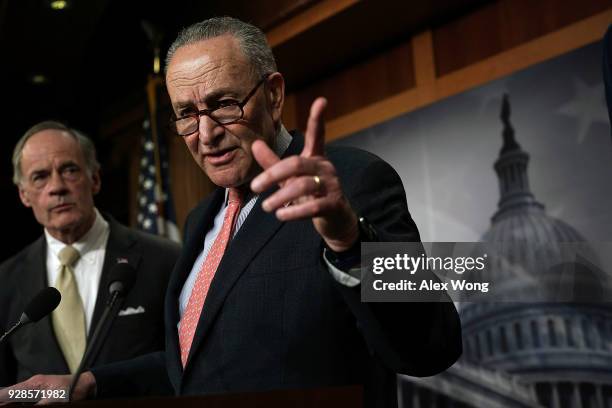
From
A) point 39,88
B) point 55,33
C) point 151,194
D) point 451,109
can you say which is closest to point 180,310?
point 451,109

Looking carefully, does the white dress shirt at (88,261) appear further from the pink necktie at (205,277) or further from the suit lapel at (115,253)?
the pink necktie at (205,277)

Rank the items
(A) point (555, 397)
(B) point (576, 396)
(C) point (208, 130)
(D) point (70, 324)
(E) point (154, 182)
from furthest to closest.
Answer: (E) point (154, 182), (A) point (555, 397), (B) point (576, 396), (D) point (70, 324), (C) point (208, 130)

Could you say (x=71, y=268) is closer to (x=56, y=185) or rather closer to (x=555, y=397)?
(x=56, y=185)

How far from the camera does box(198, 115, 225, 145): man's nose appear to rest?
161 cm

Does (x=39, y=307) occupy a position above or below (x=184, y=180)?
below

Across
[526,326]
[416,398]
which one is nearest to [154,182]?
[416,398]

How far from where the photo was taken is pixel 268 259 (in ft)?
4.87

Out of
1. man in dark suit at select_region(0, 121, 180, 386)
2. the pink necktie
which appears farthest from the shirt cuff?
man in dark suit at select_region(0, 121, 180, 386)

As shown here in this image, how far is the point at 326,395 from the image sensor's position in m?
1.04

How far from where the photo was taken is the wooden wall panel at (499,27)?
353 centimetres

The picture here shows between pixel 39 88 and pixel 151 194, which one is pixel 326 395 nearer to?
pixel 151 194

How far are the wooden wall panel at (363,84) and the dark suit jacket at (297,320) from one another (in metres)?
2.86

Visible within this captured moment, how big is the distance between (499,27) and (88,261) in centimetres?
232

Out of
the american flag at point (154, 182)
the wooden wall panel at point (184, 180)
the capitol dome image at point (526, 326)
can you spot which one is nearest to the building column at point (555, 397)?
the capitol dome image at point (526, 326)
